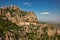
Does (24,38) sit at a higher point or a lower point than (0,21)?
lower

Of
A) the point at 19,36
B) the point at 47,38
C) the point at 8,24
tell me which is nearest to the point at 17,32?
the point at 19,36

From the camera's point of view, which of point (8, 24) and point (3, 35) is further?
point (8, 24)

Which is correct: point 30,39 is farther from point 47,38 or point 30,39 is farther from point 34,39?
point 47,38

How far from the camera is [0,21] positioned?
650 ft

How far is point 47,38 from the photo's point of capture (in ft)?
655

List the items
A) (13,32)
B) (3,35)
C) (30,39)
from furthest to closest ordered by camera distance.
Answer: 1. (30,39)
2. (13,32)
3. (3,35)

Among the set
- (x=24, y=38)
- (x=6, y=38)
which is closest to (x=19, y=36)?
(x=24, y=38)

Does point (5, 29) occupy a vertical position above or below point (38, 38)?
above

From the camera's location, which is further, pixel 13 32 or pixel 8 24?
pixel 8 24

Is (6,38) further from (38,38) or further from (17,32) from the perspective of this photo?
(38,38)

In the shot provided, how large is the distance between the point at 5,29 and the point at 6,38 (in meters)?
15.4

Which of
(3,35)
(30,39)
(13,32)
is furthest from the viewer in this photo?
(30,39)

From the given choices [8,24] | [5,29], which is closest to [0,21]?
[8,24]

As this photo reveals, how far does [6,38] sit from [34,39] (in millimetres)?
40500
